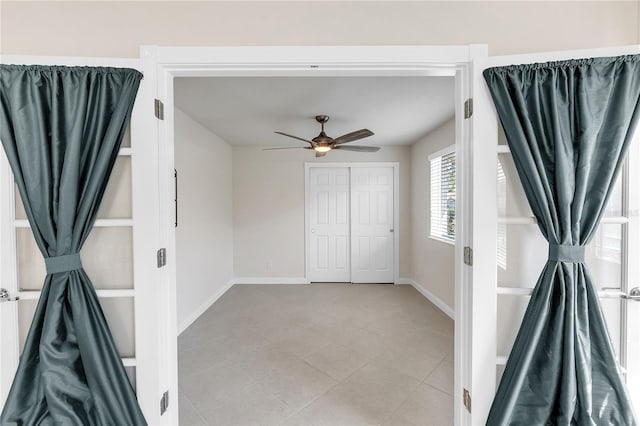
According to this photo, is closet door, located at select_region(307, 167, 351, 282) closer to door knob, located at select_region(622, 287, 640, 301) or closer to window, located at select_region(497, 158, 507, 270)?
window, located at select_region(497, 158, 507, 270)

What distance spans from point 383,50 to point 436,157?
8.68 feet

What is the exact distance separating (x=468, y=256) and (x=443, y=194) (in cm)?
259

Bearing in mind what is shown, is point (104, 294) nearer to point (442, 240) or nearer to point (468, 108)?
point (468, 108)

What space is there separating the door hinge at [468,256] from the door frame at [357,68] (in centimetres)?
3

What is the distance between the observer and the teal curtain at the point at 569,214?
1030mm

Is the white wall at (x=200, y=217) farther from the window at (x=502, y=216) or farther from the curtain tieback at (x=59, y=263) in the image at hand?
the window at (x=502, y=216)

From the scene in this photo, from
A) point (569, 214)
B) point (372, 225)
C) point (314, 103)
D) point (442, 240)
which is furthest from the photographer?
point (372, 225)

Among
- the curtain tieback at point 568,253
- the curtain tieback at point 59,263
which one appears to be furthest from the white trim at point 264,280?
the curtain tieback at point 568,253

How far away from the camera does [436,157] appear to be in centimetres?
347

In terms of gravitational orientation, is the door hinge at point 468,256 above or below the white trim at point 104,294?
above

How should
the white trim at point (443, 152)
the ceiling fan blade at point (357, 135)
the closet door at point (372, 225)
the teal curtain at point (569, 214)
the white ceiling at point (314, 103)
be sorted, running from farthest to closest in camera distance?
the closet door at point (372, 225) < the white trim at point (443, 152) < the ceiling fan blade at point (357, 135) < the white ceiling at point (314, 103) < the teal curtain at point (569, 214)

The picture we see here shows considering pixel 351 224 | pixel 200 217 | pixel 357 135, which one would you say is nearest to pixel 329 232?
pixel 351 224

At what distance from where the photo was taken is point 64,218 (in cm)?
107

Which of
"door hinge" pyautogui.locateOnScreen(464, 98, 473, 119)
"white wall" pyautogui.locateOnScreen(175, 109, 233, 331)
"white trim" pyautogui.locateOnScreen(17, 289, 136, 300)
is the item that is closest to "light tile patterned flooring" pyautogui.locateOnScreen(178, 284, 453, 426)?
"white wall" pyautogui.locateOnScreen(175, 109, 233, 331)
